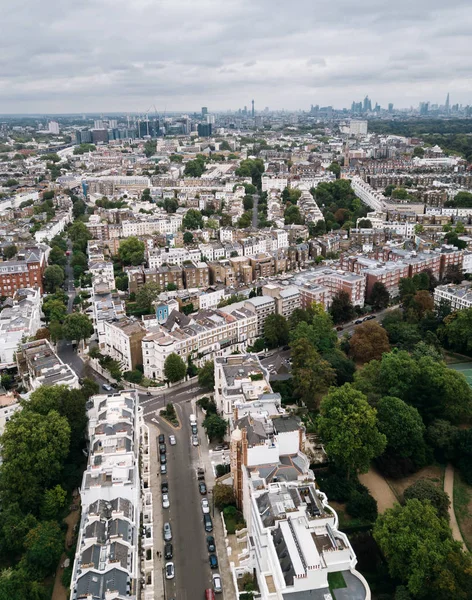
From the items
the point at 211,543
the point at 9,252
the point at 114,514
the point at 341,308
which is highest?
the point at 9,252

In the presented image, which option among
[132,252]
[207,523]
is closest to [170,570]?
[207,523]

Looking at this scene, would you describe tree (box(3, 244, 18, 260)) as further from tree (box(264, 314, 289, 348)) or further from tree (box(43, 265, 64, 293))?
tree (box(264, 314, 289, 348))

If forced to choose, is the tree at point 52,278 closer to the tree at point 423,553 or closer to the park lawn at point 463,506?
the park lawn at point 463,506

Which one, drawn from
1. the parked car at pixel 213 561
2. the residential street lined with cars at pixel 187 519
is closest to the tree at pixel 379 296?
the residential street lined with cars at pixel 187 519

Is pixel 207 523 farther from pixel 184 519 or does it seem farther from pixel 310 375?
pixel 310 375

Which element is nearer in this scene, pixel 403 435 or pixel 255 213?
pixel 403 435

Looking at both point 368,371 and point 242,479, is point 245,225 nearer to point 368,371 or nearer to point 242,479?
point 368,371
